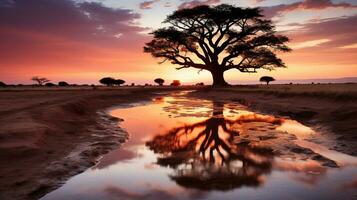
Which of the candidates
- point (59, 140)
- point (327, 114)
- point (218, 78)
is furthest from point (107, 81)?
point (59, 140)

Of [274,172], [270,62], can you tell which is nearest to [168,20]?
[270,62]

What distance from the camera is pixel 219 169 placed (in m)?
6.86

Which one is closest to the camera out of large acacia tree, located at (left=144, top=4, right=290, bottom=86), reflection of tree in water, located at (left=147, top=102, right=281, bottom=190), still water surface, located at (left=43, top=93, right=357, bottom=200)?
still water surface, located at (left=43, top=93, right=357, bottom=200)

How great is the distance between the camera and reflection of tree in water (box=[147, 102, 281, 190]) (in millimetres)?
6156

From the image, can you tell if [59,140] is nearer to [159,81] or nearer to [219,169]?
[219,169]

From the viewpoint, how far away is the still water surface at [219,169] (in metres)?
5.55

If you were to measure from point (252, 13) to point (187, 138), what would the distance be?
35241 millimetres

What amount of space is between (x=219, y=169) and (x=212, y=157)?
1080 millimetres

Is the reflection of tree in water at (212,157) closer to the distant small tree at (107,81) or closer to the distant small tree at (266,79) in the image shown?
the distant small tree at (107,81)

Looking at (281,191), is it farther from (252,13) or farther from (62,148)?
(252,13)

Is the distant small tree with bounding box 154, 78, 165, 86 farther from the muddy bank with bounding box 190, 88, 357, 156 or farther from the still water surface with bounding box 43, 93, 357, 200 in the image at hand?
the still water surface with bounding box 43, 93, 357, 200

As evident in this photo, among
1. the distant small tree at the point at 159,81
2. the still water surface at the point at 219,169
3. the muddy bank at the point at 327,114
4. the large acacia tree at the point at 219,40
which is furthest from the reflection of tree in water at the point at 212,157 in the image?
the distant small tree at the point at 159,81

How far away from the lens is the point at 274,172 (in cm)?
662

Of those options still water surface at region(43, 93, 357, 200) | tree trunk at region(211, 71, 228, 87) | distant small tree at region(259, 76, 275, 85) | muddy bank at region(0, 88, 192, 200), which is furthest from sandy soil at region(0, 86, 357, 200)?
distant small tree at region(259, 76, 275, 85)
